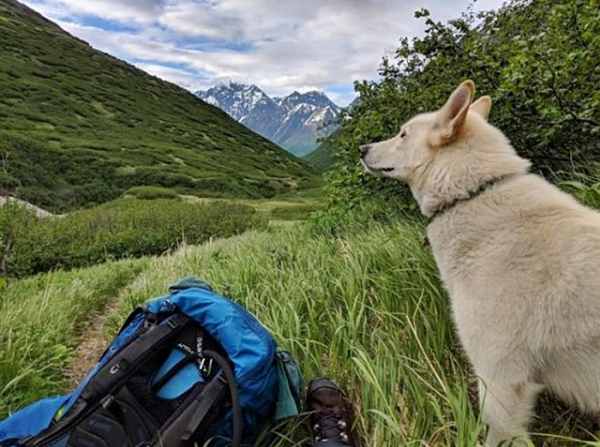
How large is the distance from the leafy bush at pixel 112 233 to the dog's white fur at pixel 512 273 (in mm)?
10350

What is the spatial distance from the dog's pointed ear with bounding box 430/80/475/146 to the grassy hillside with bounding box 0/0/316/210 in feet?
87.4

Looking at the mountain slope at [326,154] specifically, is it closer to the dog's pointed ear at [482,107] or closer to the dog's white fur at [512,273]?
the dog's pointed ear at [482,107]

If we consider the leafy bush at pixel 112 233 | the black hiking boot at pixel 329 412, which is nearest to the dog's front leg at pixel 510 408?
the black hiking boot at pixel 329 412

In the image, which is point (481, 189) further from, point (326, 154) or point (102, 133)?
point (102, 133)

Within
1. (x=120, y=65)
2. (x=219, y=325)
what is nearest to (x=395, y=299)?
(x=219, y=325)

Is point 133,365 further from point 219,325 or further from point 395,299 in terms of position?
point 395,299

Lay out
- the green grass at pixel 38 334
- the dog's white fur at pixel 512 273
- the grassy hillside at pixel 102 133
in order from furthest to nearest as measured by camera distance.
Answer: the grassy hillside at pixel 102 133, the green grass at pixel 38 334, the dog's white fur at pixel 512 273

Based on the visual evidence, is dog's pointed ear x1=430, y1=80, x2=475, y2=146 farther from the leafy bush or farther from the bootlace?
the leafy bush

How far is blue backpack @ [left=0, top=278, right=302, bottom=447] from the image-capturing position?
1.95m

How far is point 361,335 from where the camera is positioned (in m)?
2.66

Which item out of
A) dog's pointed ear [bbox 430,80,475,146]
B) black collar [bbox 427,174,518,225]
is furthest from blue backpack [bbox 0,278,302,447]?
dog's pointed ear [bbox 430,80,475,146]

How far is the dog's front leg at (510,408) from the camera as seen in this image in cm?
162

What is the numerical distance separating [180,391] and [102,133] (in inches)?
2156

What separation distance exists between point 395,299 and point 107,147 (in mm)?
49026
